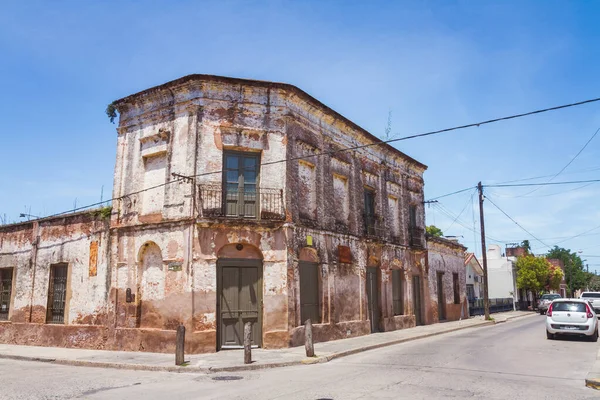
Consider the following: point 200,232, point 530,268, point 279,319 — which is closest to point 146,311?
point 200,232

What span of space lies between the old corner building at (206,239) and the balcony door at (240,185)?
0.03 m

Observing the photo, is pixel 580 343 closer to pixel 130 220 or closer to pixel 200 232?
pixel 200 232

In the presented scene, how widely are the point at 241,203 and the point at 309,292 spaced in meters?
3.96

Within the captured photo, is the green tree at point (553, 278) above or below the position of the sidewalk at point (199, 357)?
above

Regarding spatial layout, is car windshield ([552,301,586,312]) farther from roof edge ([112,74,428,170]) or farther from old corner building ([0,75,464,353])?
roof edge ([112,74,428,170])

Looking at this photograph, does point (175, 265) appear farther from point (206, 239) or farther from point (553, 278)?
point (553, 278)

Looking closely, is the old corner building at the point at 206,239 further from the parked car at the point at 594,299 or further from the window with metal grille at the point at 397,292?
the parked car at the point at 594,299

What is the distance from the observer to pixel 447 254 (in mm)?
27781

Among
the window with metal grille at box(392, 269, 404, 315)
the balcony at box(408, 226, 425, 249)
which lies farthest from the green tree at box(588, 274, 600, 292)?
the window with metal grille at box(392, 269, 404, 315)

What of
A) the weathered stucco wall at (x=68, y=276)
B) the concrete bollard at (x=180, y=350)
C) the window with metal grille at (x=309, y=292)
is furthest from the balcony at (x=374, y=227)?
the weathered stucco wall at (x=68, y=276)

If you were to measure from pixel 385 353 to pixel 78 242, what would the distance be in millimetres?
11437

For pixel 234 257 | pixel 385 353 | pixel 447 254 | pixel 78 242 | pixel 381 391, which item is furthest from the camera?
pixel 447 254

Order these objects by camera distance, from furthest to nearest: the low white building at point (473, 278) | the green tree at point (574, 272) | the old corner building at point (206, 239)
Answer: the green tree at point (574, 272)
the low white building at point (473, 278)
the old corner building at point (206, 239)

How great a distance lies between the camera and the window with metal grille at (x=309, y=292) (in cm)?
1576
